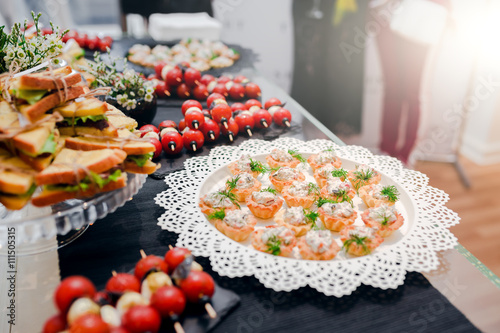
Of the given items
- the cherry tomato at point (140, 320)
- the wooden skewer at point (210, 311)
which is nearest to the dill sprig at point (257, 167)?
the wooden skewer at point (210, 311)

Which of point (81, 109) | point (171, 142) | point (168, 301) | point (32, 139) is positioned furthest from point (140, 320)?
point (171, 142)

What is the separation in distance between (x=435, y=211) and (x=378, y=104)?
3.91 metres

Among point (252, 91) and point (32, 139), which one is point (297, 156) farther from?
point (32, 139)

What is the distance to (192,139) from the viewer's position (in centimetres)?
178

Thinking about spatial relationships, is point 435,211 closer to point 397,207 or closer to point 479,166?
point 397,207

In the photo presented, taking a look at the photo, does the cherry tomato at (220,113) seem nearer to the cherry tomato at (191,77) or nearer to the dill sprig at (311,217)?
the cherry tomato at (191,77)

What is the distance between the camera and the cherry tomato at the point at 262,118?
79.0 inches

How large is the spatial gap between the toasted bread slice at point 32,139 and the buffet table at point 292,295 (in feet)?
1.09

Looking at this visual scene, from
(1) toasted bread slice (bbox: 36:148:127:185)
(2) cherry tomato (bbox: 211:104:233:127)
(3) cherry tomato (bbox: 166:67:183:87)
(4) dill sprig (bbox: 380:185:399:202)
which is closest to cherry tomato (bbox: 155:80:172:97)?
(3) cherry tomato (bbox: 166:67:183:87)

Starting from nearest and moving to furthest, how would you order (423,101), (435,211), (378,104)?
1. (435,211)
2. (423,101)
3. (378,104)

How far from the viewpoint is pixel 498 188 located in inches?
165

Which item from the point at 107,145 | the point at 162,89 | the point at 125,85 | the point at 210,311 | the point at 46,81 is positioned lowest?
the point at 162,89

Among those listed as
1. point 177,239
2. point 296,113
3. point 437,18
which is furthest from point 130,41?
point 437,18

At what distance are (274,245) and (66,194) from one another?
58 centimetres
